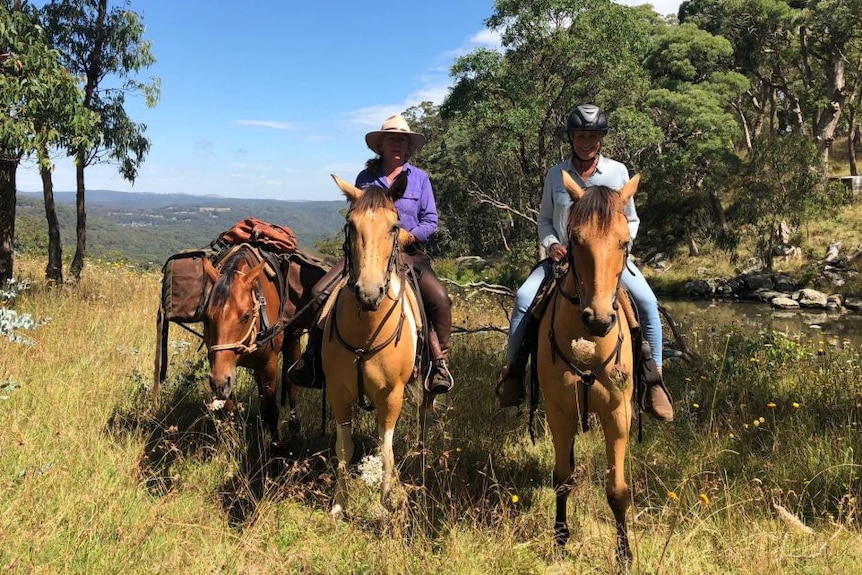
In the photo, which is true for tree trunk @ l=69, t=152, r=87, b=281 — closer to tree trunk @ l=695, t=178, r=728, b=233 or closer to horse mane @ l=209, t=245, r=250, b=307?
horse mane @ l=209, t=245, r=250, b=307

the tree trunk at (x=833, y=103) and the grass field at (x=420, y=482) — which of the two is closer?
the grass field at (x=420, y=482)

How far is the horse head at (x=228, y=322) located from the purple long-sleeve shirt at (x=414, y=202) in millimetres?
1290

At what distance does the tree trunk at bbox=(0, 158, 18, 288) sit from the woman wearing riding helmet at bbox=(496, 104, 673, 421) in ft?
33.5

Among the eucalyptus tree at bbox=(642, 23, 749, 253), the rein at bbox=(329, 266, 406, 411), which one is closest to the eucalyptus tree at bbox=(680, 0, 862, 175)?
the eucalyptus tree at bbox=(642, 23, 749, 253)

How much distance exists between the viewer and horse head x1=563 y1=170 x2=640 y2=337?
2.87 meters

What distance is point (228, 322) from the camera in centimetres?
427

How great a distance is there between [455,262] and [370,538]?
122ft

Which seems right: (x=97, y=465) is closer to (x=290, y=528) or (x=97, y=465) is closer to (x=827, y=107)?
(x=290, y=528)

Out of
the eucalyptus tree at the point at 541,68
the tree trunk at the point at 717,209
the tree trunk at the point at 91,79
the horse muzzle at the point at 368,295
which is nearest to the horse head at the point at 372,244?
the horse muzzle at the point at 368,295

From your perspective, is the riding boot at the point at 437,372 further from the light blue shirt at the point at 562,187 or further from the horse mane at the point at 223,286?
the horse mane at the point at 223,286

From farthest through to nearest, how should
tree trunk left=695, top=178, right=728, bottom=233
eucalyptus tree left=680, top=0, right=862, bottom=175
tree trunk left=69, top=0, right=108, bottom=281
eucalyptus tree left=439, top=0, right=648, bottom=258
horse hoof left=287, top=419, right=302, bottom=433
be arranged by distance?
1. tree trunk left=695, top=178, right=728, bottom=233
2. eucalyptus tree left=680, top=0, right=862, bottom=175
3. eucalyptus tree left=439, top=0, right=648, bottom=258
4. tree trunk left=69, top=0, right=108, bottom=281
5. horse hoof left=287, top=419, right=302, bottom=433

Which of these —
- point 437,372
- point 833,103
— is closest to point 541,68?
point 437,372

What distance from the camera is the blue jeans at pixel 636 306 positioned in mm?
4039

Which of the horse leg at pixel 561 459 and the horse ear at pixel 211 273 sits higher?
the horse ear at pixel 211 273
